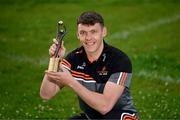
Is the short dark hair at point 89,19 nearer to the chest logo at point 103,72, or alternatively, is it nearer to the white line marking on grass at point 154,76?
the chest logo at point 103,72

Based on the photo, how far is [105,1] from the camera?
25.6 meters

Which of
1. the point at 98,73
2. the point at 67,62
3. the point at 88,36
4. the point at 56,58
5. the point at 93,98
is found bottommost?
the point at 93,98

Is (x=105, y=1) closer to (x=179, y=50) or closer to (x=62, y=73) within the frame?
(x=179, y=50)

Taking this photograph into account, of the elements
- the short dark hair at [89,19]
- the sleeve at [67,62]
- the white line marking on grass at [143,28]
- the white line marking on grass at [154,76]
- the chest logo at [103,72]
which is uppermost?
the short dark hair at [89,19]

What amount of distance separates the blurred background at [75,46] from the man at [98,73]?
3.46 metres

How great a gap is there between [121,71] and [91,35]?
643mm

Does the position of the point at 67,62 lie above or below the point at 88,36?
below

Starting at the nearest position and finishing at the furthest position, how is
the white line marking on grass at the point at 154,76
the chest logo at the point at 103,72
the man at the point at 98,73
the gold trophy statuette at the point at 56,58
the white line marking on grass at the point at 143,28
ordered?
the gold trophy statuette at the point at 56,58
the man at the point at 98,73
the chest logo at the point at 103,72
the white line marking on grass at the point at 154,76
the white line marking on grass at the point at 143,28

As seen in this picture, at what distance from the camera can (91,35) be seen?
26.1 feet

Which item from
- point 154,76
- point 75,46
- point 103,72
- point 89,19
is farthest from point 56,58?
point 75,46

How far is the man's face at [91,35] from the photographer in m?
7.94

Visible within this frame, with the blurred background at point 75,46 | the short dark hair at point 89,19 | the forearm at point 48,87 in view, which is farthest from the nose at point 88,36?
the blurred background at point 75,46

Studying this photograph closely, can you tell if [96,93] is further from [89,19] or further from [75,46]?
Answer: [75,46]

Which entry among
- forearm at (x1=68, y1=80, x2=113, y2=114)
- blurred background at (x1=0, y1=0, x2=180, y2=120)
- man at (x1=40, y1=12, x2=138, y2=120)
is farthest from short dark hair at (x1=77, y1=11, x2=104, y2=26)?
blurred background at (x1=0, y1=0, x2=180, y2=120)
